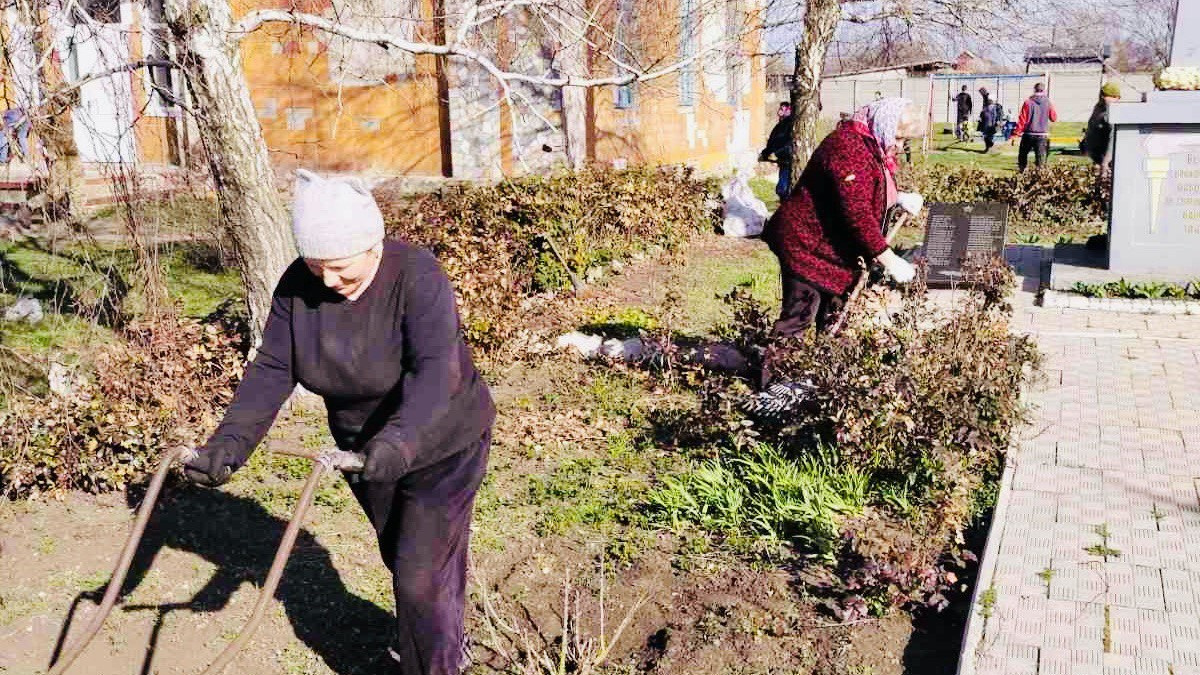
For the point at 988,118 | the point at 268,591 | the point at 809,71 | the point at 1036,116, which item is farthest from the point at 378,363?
the point at 988,118

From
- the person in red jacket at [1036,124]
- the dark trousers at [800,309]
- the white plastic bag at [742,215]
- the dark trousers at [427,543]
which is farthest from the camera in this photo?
the person in red jacket at [1036,124]

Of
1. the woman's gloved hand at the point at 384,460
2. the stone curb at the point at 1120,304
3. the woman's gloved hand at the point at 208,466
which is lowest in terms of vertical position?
the stone curb at the point at 1120,304

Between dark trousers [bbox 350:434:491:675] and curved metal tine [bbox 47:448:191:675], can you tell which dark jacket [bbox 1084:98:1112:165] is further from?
curved metal tine [bbox 47:448:191:675]

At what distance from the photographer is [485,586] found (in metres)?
3.89

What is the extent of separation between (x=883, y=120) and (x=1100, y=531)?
2080 mm

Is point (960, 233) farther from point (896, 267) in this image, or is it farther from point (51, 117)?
point (51, 117)

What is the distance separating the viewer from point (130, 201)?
5.81 m

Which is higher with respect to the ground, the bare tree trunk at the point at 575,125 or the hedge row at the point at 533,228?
the bare tree trunk at the point at 575,125

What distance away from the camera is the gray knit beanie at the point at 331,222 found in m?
2.87

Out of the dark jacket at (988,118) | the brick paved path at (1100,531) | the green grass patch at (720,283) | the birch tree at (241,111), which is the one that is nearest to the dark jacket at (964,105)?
the dark jacket at (988,118)

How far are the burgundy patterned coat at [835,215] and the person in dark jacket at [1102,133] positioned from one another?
29.4ft

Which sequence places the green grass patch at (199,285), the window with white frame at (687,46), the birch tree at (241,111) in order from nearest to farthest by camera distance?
the birch tree at (241,111), the green grass patch at (199,285), the window with white frame at (687,46)

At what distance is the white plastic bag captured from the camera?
40.5ft

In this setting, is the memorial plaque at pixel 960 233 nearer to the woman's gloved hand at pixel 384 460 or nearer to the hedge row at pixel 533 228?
the hedge row at pixel 533 228
